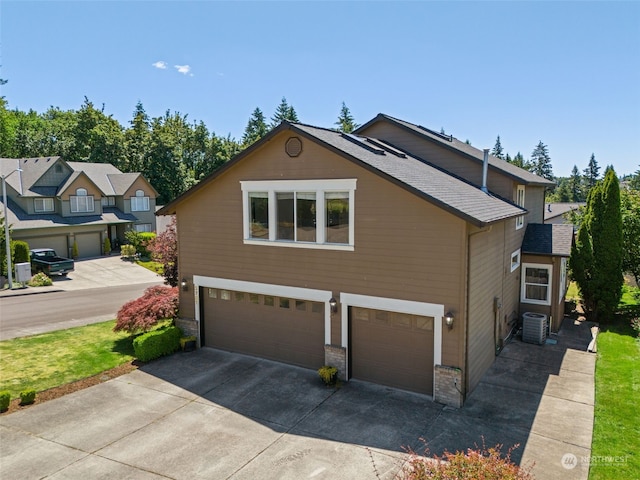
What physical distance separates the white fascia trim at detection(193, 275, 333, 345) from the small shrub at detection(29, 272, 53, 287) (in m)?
17.7

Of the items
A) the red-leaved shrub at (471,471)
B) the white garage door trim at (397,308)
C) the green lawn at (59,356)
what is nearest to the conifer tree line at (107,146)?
the green lawn at (59,356)

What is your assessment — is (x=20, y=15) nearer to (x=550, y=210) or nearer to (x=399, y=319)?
(x=399, y=319)

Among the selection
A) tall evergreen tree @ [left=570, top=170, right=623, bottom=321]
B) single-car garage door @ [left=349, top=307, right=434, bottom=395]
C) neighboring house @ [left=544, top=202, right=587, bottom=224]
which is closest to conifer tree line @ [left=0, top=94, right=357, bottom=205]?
neighboring house @ [left=544, top=202, right=587, bottom=224]

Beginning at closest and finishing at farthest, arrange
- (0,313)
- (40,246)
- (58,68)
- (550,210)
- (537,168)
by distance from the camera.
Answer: (0,313), (58,68), (40,246), (550,210), (537,168)

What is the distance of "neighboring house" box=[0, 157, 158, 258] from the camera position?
113 ft

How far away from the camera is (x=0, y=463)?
353 inches

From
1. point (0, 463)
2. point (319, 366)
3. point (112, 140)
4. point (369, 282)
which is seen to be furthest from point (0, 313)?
point (112, 140)

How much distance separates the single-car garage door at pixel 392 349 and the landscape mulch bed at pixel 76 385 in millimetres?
7074

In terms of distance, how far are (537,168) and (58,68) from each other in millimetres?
116471

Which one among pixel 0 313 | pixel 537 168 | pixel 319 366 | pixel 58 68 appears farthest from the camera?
pixel 537 168

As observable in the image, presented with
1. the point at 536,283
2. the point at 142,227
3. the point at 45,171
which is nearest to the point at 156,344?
the point at 536,283

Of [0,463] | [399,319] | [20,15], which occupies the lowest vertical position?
[0,463]

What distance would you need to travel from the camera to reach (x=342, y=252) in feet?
42.0

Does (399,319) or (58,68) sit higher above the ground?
(58,68)
